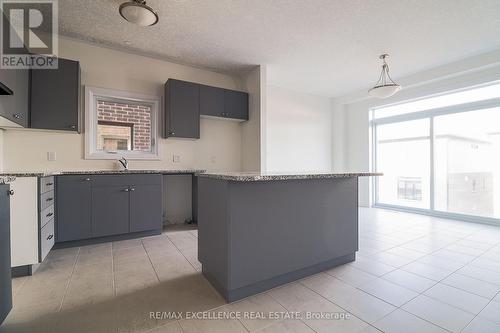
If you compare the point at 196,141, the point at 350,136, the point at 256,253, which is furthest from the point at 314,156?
the point at 256,253

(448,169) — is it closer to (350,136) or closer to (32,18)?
(350,136)

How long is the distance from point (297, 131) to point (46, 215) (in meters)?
4.66

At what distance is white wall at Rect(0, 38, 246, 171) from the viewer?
2.91 m

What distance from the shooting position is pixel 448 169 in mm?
4645

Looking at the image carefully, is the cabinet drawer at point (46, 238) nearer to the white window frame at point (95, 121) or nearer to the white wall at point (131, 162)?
the white wall at point (131, 162)

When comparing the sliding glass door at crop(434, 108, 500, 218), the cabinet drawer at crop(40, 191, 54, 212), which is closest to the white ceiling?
the sliding glass door at crop(434, 108, 500, 218)

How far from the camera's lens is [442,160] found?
4.70 m

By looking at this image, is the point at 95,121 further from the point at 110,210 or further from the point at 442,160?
the point at 442,160

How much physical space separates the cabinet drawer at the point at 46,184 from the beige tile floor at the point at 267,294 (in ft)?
2.40

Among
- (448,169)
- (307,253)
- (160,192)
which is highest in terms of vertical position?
(448,169)

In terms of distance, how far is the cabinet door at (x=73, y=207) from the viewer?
2.66 metres

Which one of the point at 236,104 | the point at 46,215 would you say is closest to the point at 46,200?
the point at 46,215

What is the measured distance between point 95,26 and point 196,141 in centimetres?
202

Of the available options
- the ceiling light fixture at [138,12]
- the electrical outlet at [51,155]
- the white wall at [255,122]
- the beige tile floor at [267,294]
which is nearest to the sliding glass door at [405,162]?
the beige tile floor at [267,294]
